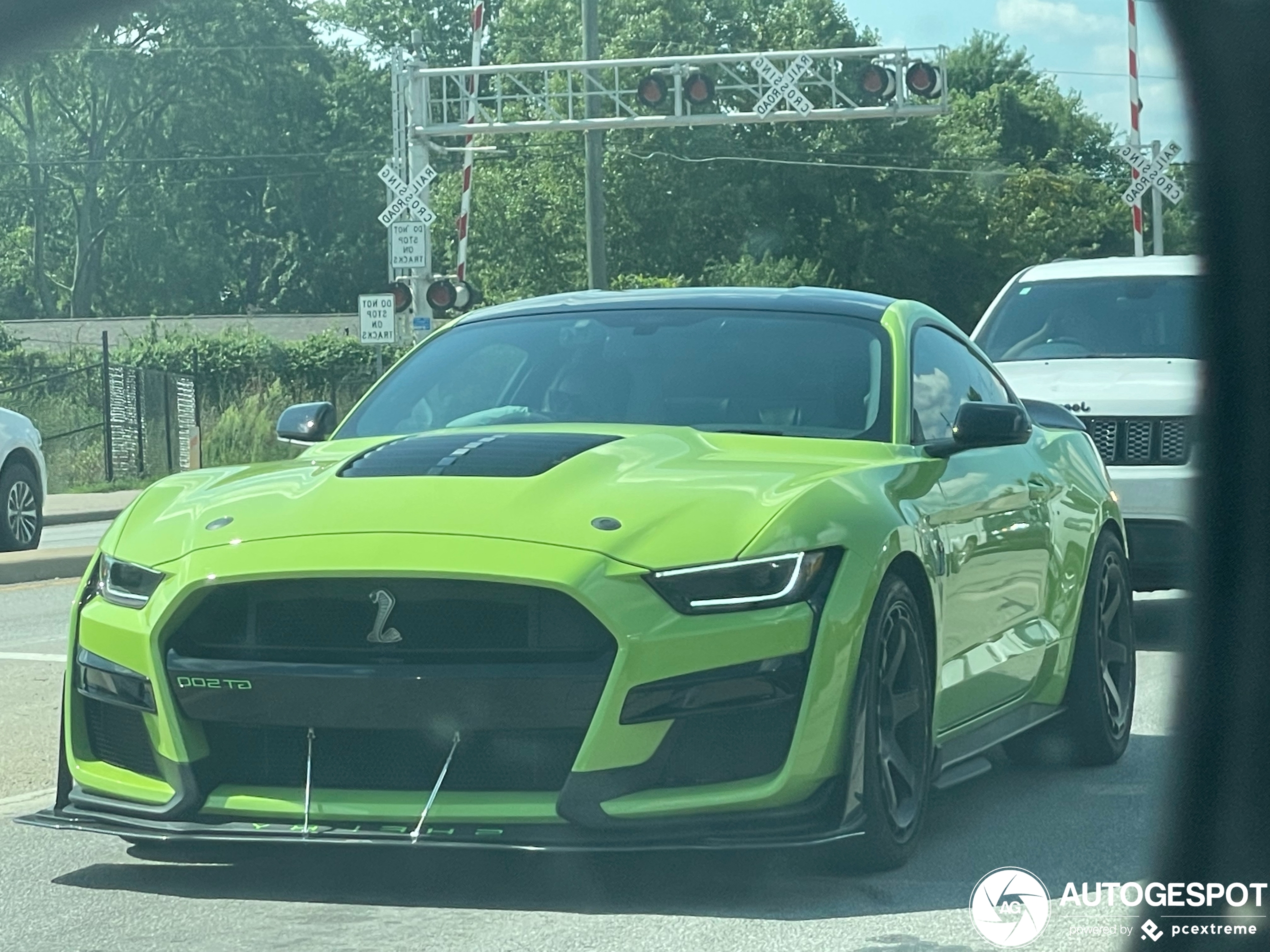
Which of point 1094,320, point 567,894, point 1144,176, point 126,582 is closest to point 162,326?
point 1144,176

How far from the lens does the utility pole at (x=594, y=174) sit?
31.6 metres

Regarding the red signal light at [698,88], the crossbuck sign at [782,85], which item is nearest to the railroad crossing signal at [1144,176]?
the red signal light at [698,88]

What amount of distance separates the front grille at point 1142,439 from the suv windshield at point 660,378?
421 cm

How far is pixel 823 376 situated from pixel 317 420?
167cm

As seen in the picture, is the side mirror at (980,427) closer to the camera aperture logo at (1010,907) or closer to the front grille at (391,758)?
the camera aperture logo at (1010,907)

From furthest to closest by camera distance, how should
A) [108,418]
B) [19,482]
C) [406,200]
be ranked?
[108,418] < [406,200] < [19,482]

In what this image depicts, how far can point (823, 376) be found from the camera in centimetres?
636

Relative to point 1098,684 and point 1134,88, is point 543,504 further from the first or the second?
point 1134,88

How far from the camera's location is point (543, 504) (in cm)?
512

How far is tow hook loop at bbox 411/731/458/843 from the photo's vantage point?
4.81 meters

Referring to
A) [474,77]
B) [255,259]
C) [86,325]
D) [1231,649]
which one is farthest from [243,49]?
[1231,649]

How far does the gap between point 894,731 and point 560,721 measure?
1001mm

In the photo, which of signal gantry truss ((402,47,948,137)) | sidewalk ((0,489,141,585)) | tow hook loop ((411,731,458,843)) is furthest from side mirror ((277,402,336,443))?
signal gantry truss ((402,47,948,137))

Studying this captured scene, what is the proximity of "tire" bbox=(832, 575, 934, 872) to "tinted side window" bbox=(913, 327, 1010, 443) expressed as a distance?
965 millimetres
